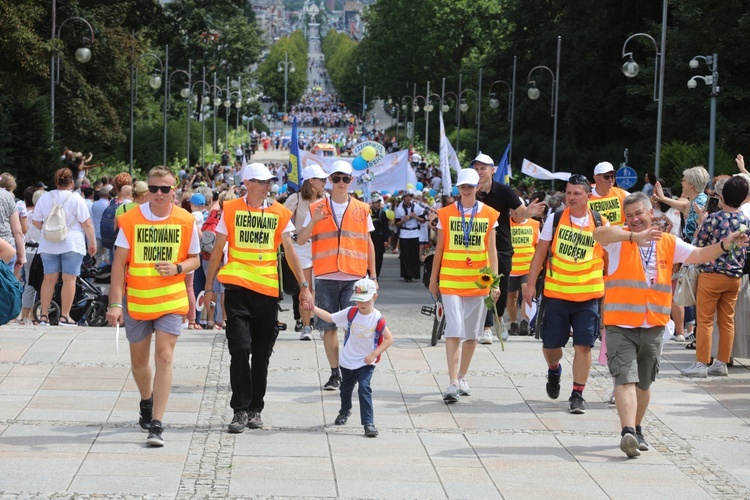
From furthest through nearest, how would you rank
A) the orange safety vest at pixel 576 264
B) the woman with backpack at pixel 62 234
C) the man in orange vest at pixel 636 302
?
the woman with backpack at pixel 62 234
the orange safety vest at pixel 576 264
the man in orange vest at pixel 636 302

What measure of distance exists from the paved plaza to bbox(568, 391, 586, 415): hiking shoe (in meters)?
0.10

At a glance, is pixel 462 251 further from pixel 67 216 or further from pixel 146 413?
pixel 67 216

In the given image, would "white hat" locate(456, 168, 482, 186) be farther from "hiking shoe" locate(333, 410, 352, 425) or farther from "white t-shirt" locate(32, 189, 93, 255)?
"white t-shirt" locate(32, 189, 93, 255)

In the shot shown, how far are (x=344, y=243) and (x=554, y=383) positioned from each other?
1.96m

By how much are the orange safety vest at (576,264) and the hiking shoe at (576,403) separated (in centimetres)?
72

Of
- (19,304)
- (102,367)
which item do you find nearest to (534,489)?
(19,304)

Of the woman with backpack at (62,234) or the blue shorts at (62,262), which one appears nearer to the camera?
the woman with backpack at (62,234)

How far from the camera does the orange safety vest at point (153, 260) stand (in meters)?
8.61

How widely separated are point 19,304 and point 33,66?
24255 mm

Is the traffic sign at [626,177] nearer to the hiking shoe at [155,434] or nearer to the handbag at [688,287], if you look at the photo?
the handbag at [688,287]

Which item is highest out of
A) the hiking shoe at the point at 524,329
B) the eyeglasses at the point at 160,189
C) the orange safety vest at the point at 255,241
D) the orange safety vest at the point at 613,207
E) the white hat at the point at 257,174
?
the white hat at the point at 257,174

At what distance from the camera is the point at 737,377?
474 inches

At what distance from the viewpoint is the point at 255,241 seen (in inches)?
364

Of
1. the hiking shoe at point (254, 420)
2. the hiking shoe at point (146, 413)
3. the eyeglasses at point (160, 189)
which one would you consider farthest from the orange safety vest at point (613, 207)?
the hiking shoe at point (146, 413)
